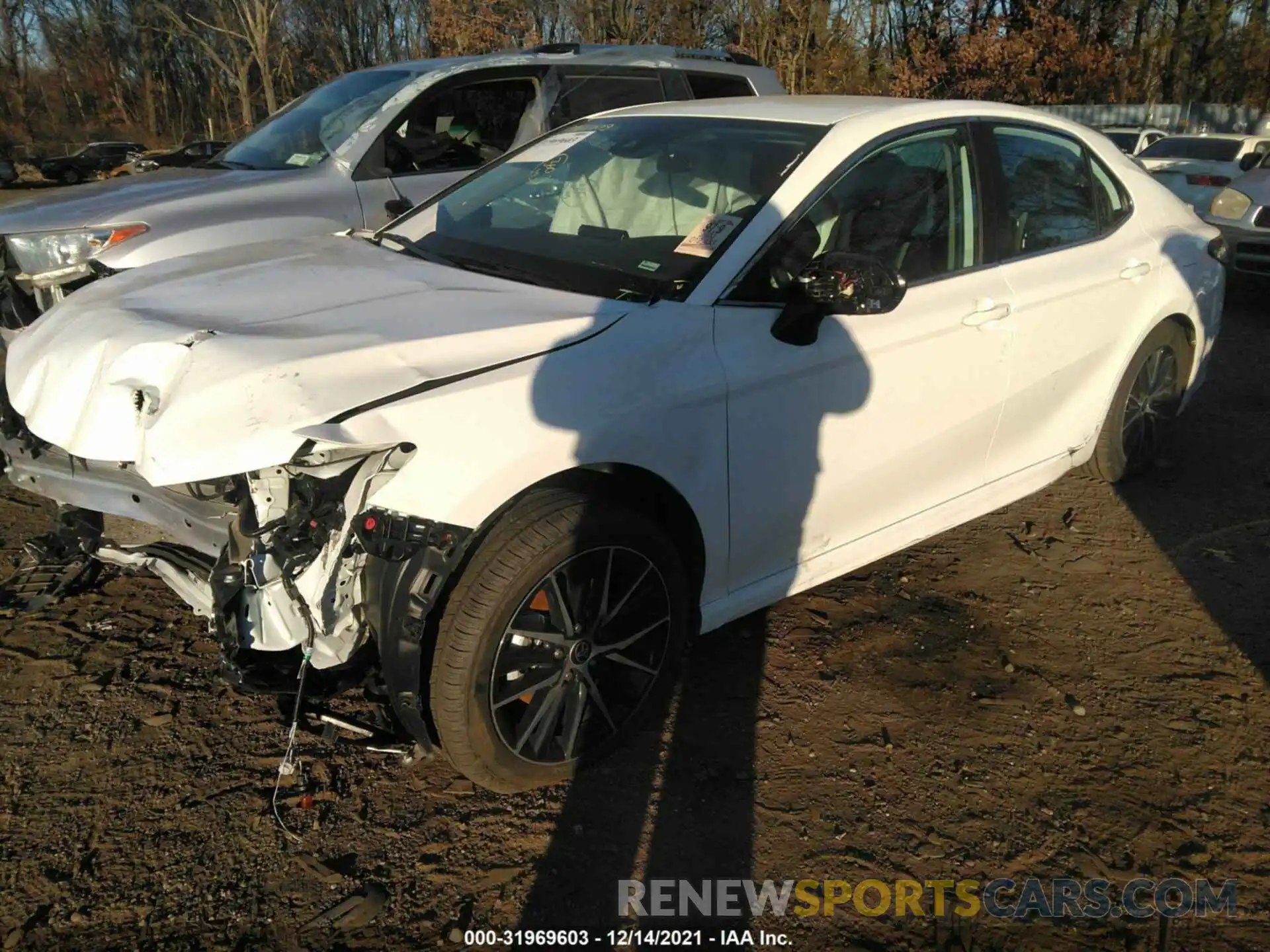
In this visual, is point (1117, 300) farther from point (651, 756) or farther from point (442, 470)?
point (442, 470)

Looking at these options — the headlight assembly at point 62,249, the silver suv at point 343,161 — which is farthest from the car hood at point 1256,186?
the headlight assembly at point 62,249

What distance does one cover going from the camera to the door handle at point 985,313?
3.38m

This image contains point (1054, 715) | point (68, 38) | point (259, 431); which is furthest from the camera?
point (68, 38)

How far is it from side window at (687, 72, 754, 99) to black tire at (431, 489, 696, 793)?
203 inches

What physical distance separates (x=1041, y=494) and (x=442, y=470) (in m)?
3.61

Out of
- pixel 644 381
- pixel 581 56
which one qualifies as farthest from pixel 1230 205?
pixel 644 381

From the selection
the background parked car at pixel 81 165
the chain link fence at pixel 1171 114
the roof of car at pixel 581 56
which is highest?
the roof of car at pixel 581 56

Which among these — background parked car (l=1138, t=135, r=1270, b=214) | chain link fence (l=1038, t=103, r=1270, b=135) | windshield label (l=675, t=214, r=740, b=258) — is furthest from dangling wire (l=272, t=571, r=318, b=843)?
chain link fence (l=1038, t=103, r=1270, b=135)

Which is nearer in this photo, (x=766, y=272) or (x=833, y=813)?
(x=833, y=813)

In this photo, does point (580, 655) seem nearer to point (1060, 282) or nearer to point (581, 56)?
point (1060, 282)

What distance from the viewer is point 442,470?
2291 mm

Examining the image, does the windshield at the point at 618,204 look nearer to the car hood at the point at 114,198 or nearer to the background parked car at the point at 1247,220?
the car hood at the point at 114,198

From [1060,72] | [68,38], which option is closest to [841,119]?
[1060,72]

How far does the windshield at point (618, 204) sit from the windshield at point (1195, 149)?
12354 mm
